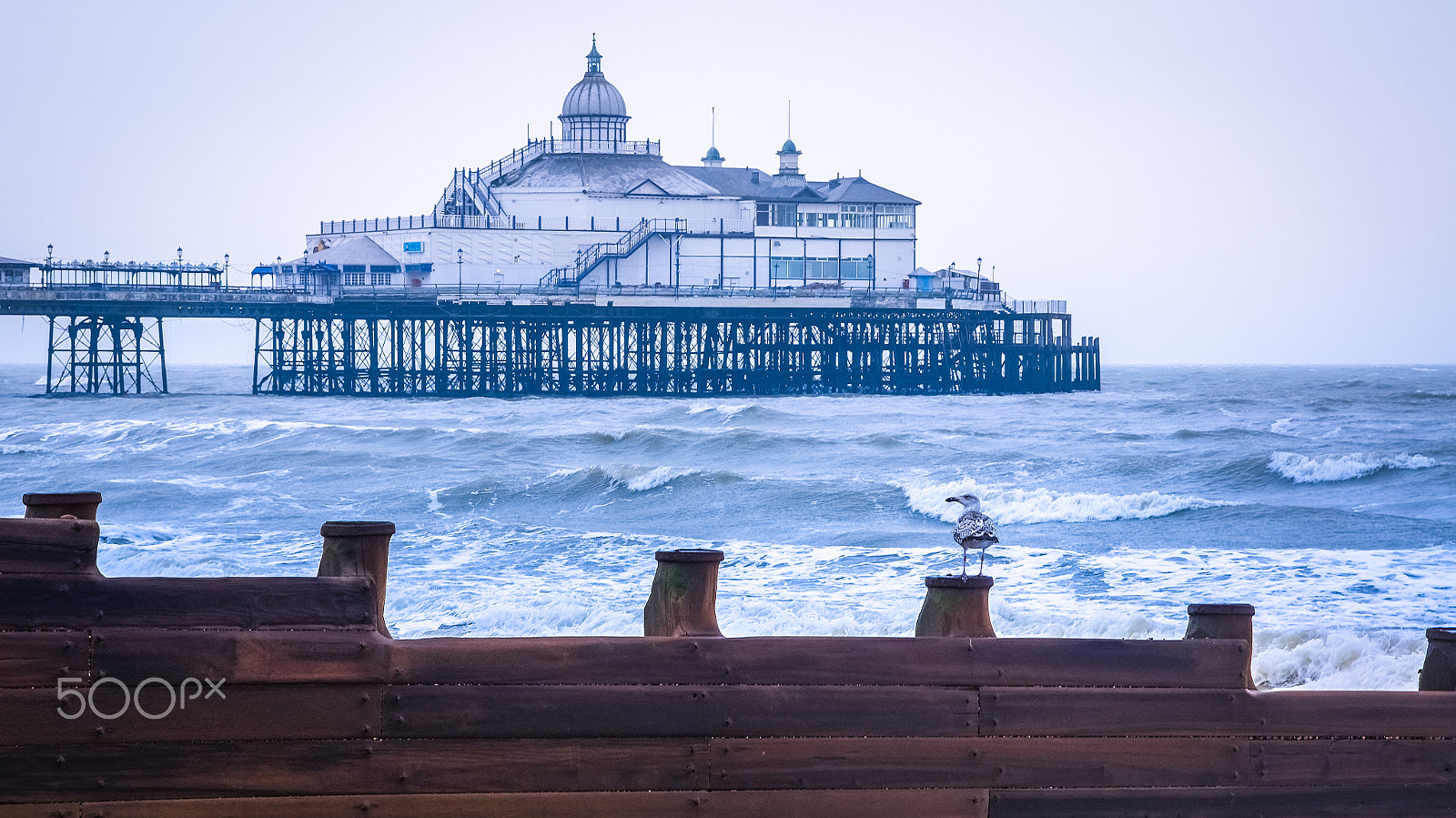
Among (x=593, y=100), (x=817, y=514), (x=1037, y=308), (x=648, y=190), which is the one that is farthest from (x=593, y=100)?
(x=817, y=514)

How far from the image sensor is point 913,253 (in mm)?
70438

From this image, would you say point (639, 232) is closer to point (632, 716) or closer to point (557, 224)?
point (557, 224)

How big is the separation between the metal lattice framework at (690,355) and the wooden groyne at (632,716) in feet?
186

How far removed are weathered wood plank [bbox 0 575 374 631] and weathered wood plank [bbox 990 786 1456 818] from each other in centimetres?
187

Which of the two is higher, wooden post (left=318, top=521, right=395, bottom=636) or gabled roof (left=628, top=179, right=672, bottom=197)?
gabled roof (left=628, top=179, right=672, bottom=197)

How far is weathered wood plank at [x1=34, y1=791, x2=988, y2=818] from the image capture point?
4.01 meters

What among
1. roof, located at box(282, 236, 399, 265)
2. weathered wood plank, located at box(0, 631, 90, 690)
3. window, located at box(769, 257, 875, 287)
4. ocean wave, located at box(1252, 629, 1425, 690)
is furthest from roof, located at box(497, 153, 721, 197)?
weathered wood plank, located at box(0, 631, 90, 690)

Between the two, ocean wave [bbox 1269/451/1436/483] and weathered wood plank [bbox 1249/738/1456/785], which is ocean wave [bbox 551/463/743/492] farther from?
weathered wood plank [bbox 1249/738/1456/785]

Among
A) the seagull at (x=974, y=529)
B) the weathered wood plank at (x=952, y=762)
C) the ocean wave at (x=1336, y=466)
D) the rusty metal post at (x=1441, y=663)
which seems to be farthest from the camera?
the ocean wave at (x=1336, y=466)

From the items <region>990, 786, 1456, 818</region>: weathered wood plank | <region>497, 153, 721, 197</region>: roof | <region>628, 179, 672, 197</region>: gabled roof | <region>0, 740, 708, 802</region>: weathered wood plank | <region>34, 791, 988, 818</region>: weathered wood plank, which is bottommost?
<region>990, 786, 1456, 818</region>: weathered wood plank

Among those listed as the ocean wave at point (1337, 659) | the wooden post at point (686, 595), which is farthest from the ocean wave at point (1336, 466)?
the wooden post at point (686, 595)

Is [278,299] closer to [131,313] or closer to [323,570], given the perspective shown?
[131,313]

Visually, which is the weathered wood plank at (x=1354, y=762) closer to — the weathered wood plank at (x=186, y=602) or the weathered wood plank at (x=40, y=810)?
the weathered wood plank at (x=186, y=602)

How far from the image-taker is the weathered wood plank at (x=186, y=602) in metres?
3.98
